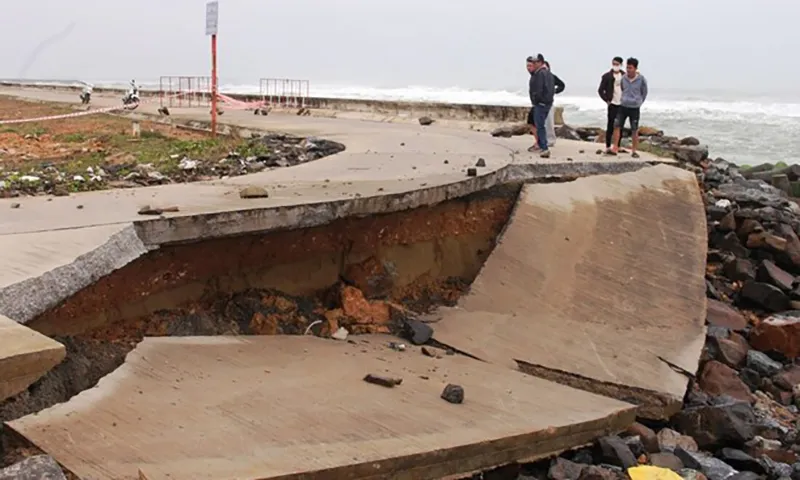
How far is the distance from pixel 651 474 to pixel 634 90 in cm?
690

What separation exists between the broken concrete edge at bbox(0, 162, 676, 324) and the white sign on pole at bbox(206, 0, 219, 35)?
5716 millimetres

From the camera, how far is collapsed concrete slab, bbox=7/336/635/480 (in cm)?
330

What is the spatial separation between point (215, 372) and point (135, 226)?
1106 mm

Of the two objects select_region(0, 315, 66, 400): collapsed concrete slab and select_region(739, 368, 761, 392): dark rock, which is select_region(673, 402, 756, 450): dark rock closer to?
select_region(739, 368, 761, 392): dark rock

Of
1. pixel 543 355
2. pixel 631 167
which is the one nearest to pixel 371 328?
pixel 543 355

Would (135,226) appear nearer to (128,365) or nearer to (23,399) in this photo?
(128,365)

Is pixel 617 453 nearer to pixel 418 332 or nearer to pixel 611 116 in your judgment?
pixel 418 332

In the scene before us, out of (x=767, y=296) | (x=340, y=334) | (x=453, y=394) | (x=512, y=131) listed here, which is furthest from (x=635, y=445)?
(x=512, y=131)

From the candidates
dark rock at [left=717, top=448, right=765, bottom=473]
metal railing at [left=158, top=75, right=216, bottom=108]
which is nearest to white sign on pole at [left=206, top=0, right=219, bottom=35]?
dark rock at [left=717, top=448, right=765, bottom=473]

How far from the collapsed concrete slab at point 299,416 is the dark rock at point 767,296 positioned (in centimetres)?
372

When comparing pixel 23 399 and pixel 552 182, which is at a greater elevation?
pixel 552 182

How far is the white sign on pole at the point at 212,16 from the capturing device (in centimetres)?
1132

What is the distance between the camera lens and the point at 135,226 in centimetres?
483

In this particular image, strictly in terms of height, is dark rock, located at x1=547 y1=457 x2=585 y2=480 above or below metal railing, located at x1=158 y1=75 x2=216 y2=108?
below
